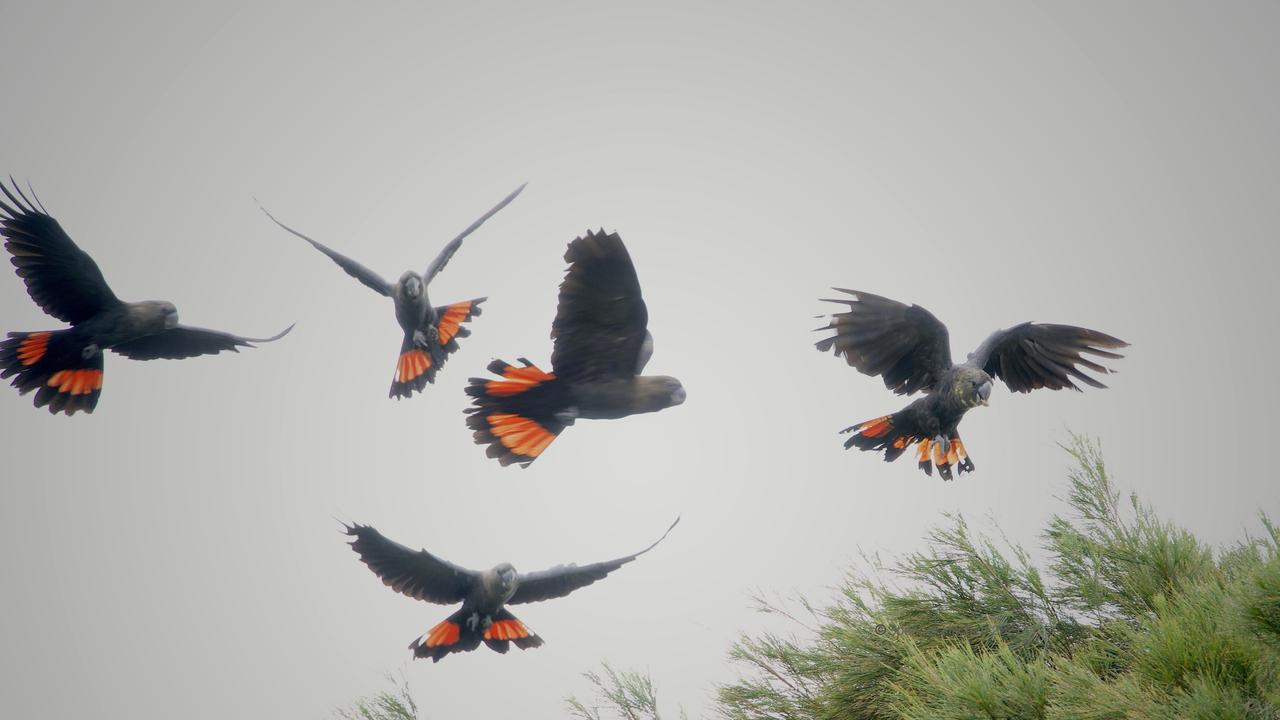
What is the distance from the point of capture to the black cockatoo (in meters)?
5.20

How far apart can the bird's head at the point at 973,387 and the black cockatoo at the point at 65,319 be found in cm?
478

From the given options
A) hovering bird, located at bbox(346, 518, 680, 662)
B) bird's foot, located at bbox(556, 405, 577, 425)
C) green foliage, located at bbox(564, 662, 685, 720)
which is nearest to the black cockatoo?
hovering bird, located at bbox(346, 518, 680, 662)

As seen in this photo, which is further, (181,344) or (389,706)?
(389,706)

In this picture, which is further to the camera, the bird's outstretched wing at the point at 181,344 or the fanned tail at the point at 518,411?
the bird's outstretched wing at the point at 181,344

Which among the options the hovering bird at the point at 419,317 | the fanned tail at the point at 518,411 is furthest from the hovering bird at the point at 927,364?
the hovering bird at the point at 419,317

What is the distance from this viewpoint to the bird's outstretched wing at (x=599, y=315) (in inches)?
136

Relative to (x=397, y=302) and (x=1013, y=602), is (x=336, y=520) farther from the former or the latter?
(x=1013, y=602)

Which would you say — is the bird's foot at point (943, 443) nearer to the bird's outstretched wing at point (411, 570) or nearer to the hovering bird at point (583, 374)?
the hovering bird at point (583, 374)

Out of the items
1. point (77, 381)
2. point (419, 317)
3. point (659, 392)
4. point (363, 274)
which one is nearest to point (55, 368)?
point (77, 381)

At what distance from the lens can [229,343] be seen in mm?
6320

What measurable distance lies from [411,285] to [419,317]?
0.39 m

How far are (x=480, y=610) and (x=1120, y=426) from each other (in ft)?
667

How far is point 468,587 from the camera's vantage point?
227 inches

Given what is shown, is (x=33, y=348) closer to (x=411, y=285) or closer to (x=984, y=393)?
(x=411, y=285)
